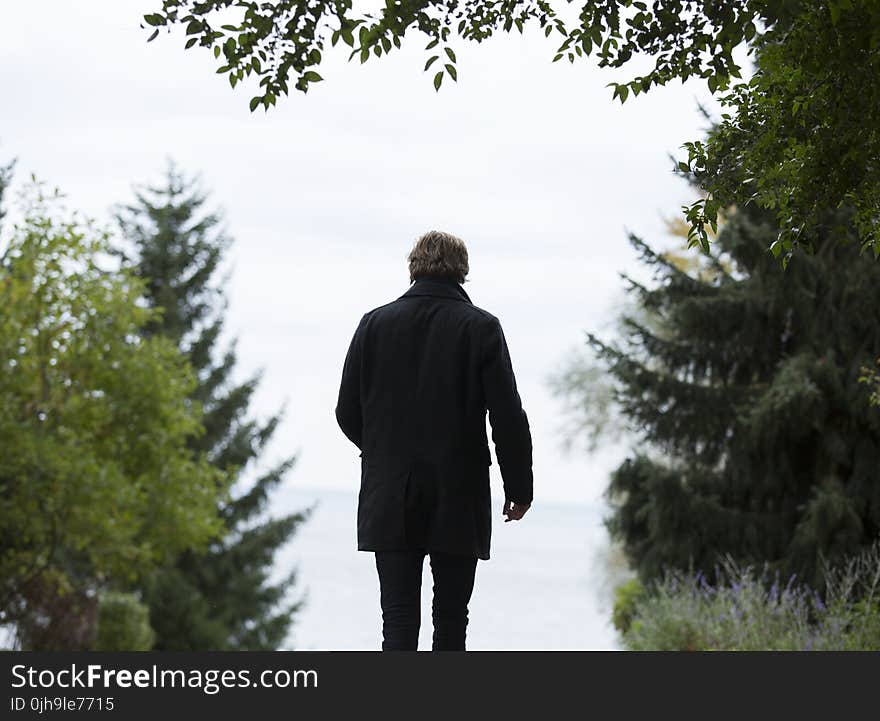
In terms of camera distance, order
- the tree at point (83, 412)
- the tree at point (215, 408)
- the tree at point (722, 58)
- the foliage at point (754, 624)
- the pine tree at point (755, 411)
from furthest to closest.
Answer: the tree at point (215, 408)
the tree at point (83, 412)
the pine tree at point (755, 411)
the foliage at point (754, 624)
the tree at point (722, 58)

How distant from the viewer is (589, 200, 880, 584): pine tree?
11.1 meters

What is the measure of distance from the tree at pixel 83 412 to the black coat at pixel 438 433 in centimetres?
898

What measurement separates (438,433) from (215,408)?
23.8 metres

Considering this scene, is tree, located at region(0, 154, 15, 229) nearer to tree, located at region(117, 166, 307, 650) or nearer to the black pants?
tree, located at region(117, 166, 307, 650)

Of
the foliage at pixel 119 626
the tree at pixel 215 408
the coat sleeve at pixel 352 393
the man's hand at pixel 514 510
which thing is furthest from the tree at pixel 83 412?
the tree at pixel 215 408

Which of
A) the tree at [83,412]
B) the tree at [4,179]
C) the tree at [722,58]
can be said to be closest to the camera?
the tree at [722,58]

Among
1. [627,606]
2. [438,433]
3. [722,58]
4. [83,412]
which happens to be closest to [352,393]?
[438,433]

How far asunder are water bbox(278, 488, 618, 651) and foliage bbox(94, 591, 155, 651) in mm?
3953

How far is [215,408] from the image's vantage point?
27.4 m

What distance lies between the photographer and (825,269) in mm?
11672

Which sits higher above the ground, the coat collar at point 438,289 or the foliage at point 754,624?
→ the coat collar at point 438,289

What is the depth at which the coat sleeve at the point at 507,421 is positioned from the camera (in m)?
4.07

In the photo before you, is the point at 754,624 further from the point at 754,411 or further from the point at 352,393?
the point at 352,393

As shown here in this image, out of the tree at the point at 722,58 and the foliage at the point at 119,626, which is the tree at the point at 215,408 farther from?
the tree at the point at 722,58
